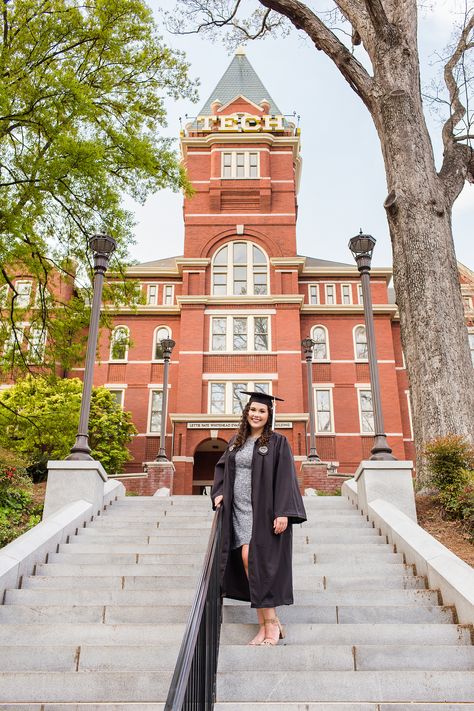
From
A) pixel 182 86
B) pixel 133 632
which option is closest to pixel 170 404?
pixel 182 86

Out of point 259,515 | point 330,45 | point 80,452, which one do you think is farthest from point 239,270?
point 259,515

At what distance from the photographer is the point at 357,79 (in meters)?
12.2

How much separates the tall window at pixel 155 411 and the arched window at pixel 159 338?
1.84 metres

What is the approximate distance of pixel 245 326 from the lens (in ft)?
89.8

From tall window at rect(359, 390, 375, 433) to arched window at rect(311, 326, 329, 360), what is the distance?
2.49 metres

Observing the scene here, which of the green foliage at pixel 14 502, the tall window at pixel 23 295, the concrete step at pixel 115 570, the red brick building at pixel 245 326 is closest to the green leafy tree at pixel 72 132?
the tall window at pixel 23 295

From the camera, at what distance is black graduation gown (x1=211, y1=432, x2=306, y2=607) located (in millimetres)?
4352

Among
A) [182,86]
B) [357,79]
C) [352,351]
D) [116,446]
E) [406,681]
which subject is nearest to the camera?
[406,681]

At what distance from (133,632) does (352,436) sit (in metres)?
22.8

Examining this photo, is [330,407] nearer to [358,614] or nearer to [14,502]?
[14,502]

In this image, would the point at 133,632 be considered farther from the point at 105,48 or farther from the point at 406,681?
the point at 105,48

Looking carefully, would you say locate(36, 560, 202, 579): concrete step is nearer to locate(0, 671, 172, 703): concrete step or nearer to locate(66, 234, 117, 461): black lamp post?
locate(0, 671, 172, 703): concrete step

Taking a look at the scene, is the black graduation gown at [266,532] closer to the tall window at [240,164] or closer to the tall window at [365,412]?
the tall window at [365,412]

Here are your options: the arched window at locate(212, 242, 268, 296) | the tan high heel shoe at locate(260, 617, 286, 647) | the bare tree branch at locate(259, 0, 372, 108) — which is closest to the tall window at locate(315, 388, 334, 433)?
the arched window at locate(212, 242, 268, 296)
